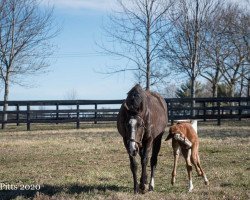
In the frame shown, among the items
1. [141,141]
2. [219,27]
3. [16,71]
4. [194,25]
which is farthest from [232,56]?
[141,141]

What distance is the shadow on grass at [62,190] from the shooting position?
7.33 metres

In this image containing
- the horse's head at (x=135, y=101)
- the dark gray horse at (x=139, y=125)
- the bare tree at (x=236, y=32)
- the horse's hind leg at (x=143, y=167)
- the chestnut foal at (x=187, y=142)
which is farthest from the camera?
the bare tree at (x=236, y=32)

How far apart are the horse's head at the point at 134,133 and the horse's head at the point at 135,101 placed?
0.15 metres

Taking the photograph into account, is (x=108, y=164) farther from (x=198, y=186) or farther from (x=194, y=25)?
(x=194, y=25)

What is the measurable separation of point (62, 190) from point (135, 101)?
202 centimetres

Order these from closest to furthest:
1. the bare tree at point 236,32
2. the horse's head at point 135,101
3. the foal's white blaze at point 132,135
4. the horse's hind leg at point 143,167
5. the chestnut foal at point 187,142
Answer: the foal's white blaze at point 132,135
the horse's head at point 135,101
the horse's hind leg at point 143,167
the chestnut foal at point 187,142
the bare tree at point 236,32

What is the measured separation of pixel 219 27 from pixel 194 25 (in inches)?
171

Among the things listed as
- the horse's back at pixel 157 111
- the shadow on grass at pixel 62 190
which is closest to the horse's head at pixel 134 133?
the horse's back at pixel 157 111

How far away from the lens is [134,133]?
682cm

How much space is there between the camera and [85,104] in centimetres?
2362

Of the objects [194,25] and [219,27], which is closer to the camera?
[194,25]

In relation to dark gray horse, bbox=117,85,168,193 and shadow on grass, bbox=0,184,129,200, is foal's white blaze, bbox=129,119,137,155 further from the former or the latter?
shadow on grass, bbox=0,184,129,200

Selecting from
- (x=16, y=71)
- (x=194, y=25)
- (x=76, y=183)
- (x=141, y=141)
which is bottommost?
(x=76, y=183)

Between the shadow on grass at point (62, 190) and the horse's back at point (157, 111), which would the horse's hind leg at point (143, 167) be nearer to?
the shadow on grass at point (62, 190)
